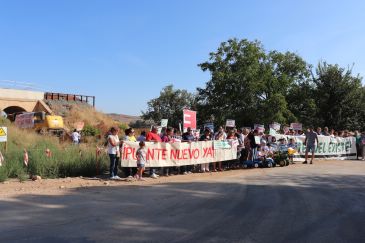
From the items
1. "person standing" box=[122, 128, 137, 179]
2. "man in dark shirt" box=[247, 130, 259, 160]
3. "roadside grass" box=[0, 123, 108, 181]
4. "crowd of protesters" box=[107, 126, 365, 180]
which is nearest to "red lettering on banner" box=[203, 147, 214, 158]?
"crowd of protesters" box=[107, 126, 365, 180]

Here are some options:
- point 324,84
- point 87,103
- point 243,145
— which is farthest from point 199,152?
point 87,103

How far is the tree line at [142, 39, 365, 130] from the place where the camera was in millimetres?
38625

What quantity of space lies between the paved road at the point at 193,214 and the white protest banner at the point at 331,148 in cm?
1054

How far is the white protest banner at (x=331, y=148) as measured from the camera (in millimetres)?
23359

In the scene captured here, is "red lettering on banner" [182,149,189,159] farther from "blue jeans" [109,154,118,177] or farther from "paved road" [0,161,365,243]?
"paved road" [0,161,365,243]

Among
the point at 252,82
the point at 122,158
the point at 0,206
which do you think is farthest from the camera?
the point at 252,82

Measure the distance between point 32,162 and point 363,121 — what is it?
3281cm

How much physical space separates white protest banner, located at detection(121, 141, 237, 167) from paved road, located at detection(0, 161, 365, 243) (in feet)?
7.63

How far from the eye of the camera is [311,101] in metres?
45.4

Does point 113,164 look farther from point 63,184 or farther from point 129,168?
point 63,184

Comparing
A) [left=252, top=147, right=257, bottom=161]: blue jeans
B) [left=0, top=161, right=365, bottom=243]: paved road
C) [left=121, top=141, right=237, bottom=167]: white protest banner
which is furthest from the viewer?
[left=252, top=147, right=257, bottom=161]: blue jeans

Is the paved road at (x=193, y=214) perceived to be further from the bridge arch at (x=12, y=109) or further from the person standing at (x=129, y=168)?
the bridge arch at (x=12, y=109)

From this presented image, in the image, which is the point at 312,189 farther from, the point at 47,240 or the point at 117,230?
the point at 47,240

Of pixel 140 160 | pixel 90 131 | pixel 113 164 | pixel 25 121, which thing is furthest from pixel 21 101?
pixel 140 160
